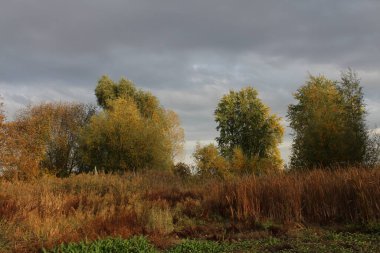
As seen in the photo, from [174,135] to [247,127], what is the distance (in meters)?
9.79

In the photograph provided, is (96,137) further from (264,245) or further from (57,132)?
(264,245)

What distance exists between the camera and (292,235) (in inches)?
376

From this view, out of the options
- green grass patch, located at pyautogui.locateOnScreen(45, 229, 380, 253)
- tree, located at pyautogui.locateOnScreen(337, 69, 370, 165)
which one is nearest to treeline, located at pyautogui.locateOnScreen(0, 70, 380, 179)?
tree, located at pyautogui.locateOnScreen(337, 69, 370, 165)

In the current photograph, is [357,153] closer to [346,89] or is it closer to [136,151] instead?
[346,89]

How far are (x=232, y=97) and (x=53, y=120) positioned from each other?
22.2 meters

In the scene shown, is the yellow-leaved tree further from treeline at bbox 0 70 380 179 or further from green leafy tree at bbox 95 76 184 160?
green leafy tree at bbox 95 76 184 160

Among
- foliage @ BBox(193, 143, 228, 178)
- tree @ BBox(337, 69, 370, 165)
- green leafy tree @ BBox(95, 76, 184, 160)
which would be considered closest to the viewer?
tree @ BBox(337, 69, 370, 165)

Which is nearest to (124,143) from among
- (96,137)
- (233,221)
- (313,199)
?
(96,137)

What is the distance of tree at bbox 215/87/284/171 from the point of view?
46969 mm

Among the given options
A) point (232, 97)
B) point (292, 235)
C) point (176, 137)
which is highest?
point (232, 97)

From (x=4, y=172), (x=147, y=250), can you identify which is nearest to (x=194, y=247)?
(x=147, y=250)

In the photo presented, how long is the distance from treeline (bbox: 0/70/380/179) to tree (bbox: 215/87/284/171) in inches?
4.6

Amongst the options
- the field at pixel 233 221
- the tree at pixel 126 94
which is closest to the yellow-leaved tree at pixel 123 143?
the tree at pixel 126 94

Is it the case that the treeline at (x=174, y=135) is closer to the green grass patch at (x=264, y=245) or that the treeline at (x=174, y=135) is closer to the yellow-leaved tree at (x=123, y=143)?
the yellow-leaved tree at (x=123, y=143)
